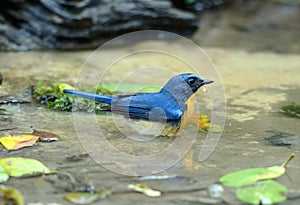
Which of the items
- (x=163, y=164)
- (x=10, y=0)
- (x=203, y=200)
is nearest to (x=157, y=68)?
(x=10, y=0)

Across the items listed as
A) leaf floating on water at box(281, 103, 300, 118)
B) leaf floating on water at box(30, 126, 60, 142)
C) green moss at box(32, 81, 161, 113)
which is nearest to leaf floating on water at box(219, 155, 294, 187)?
leaf floating on water at box(30, 126, 60, 142)

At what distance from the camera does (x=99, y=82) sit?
17.4 ft

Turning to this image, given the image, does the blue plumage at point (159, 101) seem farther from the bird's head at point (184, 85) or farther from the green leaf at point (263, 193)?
the green leaf at point (263, 193)

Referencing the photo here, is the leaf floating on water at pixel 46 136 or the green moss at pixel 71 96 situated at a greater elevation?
the green moss at pixel 71 96

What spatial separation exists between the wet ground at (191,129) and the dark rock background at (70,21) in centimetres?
39

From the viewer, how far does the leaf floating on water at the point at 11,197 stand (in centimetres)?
267

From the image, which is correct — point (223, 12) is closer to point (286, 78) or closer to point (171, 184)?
point (286, 78)

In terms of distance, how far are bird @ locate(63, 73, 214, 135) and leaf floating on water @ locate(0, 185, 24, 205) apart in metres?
1.44

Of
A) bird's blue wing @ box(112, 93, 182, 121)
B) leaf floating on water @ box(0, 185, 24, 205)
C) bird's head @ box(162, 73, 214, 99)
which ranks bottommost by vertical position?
leaf floating on water @ box(0, 185, 24, 205)

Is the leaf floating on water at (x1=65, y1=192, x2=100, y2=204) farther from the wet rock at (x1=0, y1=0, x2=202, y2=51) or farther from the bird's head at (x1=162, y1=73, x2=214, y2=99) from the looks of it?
the wet rock at (x1=0, y1=0, x2=202, y2=51)

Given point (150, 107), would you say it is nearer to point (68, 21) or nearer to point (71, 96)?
point (71, 96)

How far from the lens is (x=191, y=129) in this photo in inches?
160

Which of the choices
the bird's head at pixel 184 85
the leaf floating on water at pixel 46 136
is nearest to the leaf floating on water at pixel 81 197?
the leaf floating on water at pixel 46 136

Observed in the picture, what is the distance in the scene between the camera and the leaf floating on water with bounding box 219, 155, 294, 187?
3001 mm
